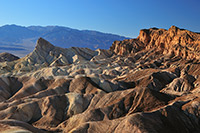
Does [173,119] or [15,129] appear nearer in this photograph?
[15,129]

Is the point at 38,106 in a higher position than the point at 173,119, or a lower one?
lower

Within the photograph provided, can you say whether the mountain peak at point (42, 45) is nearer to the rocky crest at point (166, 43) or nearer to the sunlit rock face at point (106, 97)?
the sunlit rock face at point (106, 97)

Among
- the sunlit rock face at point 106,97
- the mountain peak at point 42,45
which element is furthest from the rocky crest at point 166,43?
the mountain peak at point 42,45

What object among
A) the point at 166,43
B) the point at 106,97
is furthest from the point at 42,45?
the point at 106,97

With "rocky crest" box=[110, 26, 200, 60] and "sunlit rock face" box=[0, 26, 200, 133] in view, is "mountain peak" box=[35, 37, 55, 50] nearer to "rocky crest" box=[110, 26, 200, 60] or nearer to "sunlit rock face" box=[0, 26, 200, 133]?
"sunlit rock face" box=[0, 26, 200, 133]

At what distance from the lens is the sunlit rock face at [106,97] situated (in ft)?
94.5

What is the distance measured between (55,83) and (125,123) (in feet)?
99.9

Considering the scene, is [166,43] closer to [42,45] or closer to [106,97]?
[42,45]

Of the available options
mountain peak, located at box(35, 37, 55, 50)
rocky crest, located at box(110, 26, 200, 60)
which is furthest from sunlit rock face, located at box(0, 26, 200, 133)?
mountain peak, located at box(35, 37, 55, 50)

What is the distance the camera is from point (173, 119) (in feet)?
95.4

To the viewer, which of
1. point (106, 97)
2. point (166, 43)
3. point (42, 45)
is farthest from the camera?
point (166, 43)

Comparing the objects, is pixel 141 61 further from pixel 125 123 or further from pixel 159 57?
pixel 125 123

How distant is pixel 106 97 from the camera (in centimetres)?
4009

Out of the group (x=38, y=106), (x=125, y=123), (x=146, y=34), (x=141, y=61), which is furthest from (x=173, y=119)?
(x=146, y=34)
